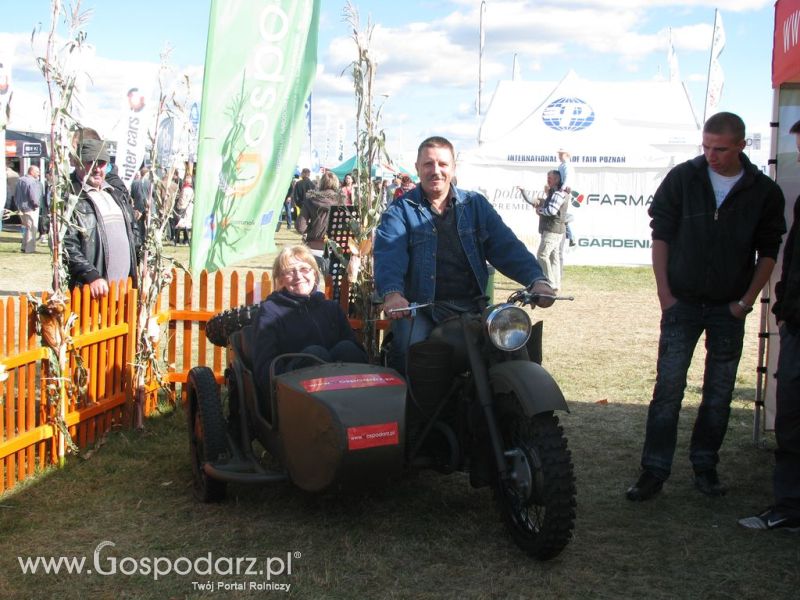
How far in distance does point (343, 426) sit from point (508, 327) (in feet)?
2.67

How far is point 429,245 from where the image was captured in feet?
14.0

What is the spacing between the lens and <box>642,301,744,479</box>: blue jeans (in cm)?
440

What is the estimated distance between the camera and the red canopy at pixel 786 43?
15.3ft

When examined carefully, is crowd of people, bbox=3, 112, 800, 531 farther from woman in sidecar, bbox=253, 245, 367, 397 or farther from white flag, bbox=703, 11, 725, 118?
white flag, bbox=703, 11, 725, 118

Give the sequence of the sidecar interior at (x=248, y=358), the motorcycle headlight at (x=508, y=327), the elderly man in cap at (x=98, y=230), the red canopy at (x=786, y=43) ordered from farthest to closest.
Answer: the elderly man in cap at (x=98, y=230) → the red canopy at (x=786, y=43) → the sidecar interior at (x=248, y=358) → the motorcycle headlight at (x=508, y=327)

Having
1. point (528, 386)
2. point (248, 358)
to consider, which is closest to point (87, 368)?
point (248, 358)

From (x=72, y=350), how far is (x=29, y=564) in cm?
164

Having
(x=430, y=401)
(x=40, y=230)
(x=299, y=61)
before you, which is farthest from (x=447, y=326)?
(x=40, y=230)

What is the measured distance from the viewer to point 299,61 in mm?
6656

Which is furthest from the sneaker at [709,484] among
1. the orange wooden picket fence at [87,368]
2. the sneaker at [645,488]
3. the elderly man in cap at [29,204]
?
the elderly man in cap at [29,204]

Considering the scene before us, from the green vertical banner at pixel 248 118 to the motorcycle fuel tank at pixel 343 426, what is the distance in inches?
111

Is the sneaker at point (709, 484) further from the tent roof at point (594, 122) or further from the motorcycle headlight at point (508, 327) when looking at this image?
the tent roof at point (594, 122)

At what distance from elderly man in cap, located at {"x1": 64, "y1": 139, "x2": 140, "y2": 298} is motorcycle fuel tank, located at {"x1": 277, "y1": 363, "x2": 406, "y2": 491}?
207 cm

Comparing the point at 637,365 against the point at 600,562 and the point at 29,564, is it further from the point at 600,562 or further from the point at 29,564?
the point at 29,564
